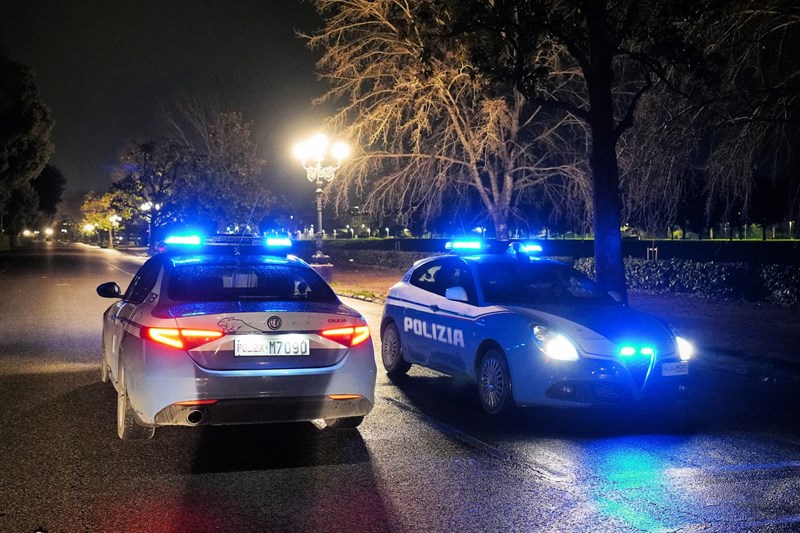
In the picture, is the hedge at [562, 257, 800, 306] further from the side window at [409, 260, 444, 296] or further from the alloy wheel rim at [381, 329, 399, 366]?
the alloy wheel rim at [381, 329, 399, 366]

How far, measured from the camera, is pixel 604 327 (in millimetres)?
7152

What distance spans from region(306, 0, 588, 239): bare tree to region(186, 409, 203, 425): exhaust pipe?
60.3 feet

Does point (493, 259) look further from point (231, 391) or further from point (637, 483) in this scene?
point (231, 391)

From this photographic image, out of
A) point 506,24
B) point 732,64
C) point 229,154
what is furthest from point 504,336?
point 229,154

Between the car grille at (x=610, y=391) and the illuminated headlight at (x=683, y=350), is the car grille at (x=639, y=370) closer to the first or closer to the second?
the car grille at (x=610, y=391)

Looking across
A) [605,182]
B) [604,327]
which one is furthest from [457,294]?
[605,182]

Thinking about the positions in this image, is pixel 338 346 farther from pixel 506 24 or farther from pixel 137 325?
pixel 506 24

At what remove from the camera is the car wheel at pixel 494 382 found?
722 cm

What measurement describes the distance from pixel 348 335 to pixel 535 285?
308 centimetres

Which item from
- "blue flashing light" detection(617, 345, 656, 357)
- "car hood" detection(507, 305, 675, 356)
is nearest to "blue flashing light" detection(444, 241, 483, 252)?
"car hood" detection(507, 305, 675, 356)

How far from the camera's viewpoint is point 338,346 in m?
5.95

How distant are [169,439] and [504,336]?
3.06m

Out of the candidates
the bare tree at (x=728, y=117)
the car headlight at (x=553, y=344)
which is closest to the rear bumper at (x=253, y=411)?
the car headlight at (x=553, y=344)

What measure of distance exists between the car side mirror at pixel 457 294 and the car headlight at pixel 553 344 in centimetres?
95
